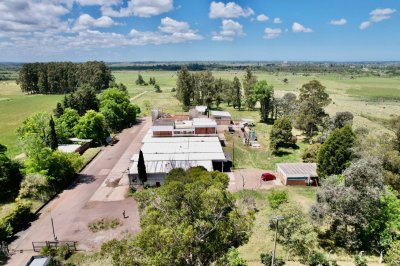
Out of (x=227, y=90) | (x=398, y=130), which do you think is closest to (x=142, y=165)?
(x=398, y=130)

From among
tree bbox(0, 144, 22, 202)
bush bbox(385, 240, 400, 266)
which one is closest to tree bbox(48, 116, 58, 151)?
tree bbox(0, 144, 22, 202)

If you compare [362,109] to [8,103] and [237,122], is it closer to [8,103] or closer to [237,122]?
[237,122]

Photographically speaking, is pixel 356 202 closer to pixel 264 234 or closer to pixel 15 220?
pixel 264 234

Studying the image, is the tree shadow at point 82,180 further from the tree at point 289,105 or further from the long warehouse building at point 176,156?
the tree at point 289,105

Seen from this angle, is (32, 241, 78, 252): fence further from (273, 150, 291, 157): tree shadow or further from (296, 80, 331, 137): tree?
(296, 80, 331, 137): tree

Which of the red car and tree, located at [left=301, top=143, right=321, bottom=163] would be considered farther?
tree, located at [left=301, top=143, right=321, bottom=163]
